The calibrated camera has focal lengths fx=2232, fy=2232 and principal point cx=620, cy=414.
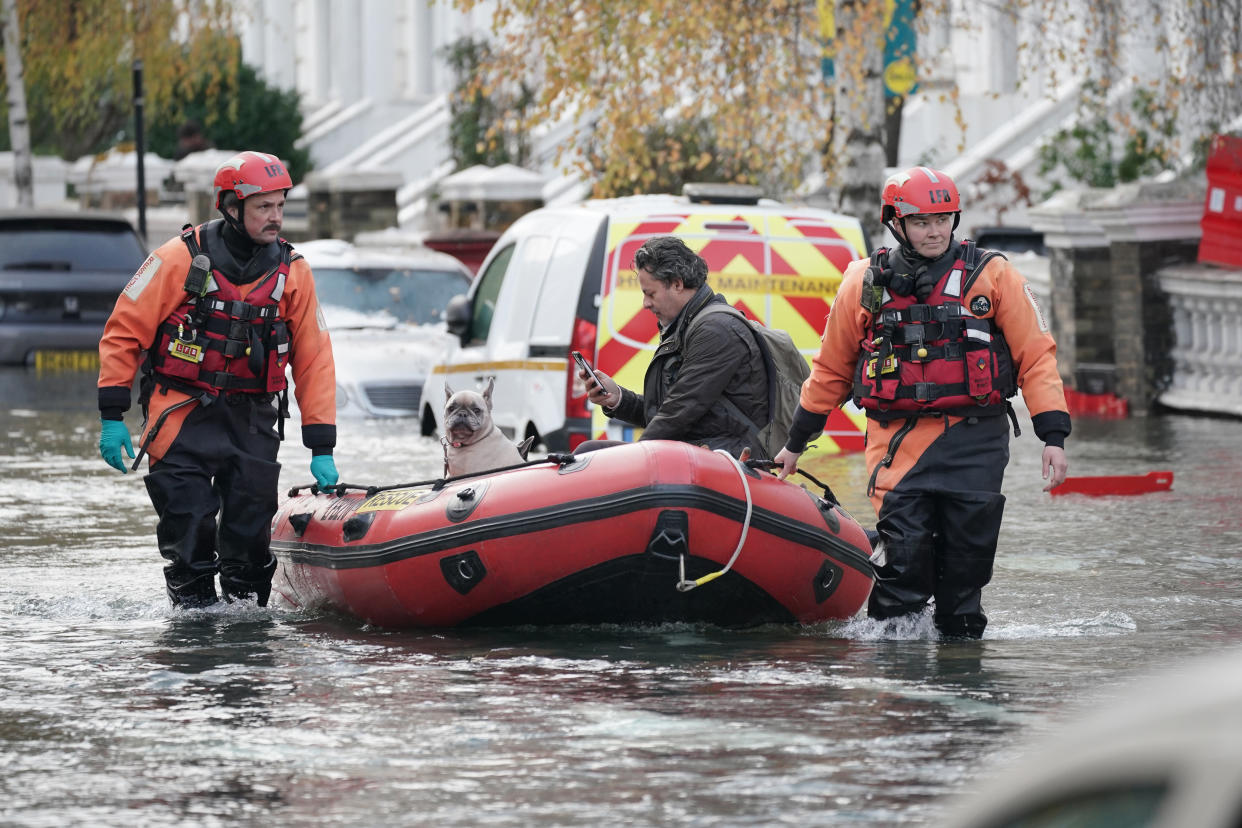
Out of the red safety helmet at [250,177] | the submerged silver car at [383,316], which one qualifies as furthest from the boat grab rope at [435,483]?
the submerged silver car at [383,316]

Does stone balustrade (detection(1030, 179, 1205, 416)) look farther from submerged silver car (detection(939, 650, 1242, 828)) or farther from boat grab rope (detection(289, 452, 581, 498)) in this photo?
submerged silver car (detection(939, 650, 1242, 828))

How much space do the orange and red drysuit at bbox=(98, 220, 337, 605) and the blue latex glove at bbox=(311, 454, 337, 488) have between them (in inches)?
7.5

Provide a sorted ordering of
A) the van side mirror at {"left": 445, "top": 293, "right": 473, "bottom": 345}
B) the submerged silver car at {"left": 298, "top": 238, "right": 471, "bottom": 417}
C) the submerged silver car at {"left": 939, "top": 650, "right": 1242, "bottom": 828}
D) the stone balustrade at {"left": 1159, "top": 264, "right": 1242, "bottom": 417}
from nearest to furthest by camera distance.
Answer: the submerged silver car at {"left": 939, "top": 650, "right": 1242, "bottom": 828}
the van side mirror at {"left": 445, "top": 293, "right": 473, "bottom": 345}
the stone balustrade at {"left": 1159, "top": 264, "right": 1242, "bottom": 417}
the submerged silver car at {"left": 298, "top": 238, "right": 471, "bottom": 417}

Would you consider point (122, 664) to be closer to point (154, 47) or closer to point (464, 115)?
point (154, 47)

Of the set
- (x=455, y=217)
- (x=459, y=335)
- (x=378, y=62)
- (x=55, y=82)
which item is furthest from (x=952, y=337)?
(x=378, y=62)

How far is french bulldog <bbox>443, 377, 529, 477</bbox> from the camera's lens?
28.6ft

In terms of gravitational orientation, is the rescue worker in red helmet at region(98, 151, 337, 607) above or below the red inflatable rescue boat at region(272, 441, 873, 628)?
above

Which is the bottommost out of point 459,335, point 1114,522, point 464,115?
point 1114,522

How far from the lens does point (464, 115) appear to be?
35.6 metres

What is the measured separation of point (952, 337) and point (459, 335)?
Answer: 274 inches

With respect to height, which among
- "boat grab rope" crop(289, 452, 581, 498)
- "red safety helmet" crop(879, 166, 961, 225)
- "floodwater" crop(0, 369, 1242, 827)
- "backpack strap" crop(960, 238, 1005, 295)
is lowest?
"floodwater" crop(0, 369, 1242, 827)

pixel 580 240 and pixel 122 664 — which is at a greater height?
pixel 580 240

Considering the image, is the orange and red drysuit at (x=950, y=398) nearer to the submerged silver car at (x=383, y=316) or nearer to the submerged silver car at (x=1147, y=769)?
the submerged silver car at (x=1147, y=769)

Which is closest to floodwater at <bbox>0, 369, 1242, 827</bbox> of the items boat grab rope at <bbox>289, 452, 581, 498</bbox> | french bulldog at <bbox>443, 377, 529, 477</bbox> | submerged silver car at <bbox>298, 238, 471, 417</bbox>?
boat grab rope at <bbox>289, 452, 581, 498</bbox>
